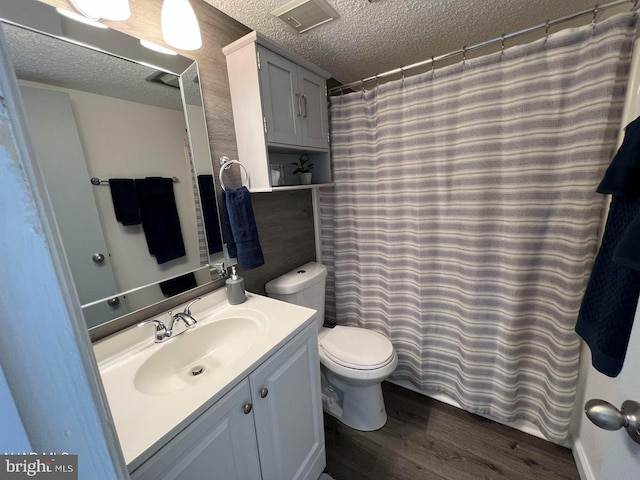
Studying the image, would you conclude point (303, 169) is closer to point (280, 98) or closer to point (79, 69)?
point (280, 98)

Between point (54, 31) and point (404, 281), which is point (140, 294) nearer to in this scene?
point (54, 31)

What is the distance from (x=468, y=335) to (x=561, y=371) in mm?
397

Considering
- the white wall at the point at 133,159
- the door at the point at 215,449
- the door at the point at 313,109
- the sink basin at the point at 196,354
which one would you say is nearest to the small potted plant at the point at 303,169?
the door at the point at 313,109

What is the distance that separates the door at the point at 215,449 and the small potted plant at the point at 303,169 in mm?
1148

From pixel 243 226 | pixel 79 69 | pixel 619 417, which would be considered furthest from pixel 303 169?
pixel 619 417

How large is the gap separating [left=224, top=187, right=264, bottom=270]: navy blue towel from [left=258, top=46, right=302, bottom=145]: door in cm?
31

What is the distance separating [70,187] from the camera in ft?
2.84

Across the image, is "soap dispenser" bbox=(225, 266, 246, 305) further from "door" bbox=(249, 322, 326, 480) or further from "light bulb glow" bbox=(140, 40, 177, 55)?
"light bulb glow" bbox=(140, 40, 177, 55)

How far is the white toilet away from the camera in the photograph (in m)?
1.40

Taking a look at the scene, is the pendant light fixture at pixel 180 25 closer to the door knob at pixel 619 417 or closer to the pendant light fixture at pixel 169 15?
the pendant light fixture at pixel 169 15

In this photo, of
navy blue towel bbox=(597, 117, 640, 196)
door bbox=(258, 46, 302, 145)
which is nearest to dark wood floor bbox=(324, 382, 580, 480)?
navy blue towel bbox=(597, 117, 640, 196)

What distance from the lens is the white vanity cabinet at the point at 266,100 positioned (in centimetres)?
122

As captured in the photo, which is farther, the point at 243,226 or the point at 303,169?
the point at 303,169

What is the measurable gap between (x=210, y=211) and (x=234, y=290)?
398mm
